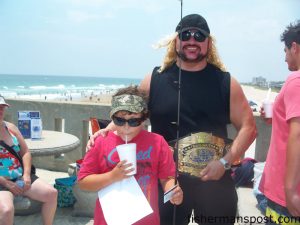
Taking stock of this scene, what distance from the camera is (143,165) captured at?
2.31m

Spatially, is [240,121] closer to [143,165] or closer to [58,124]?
[143,165]

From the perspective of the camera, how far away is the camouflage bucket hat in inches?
90.0

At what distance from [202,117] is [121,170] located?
29.1 inches

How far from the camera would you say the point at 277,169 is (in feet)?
6.57

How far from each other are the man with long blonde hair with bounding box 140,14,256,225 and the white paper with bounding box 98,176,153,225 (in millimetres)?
438

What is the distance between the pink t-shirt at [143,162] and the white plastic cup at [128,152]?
0.17 m

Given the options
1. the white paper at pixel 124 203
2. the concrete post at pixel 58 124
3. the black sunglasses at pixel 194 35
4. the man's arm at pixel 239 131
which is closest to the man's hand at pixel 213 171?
the man's arm at pixel 239 131

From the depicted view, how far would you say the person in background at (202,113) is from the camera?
2.49 meters

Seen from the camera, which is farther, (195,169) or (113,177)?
(195,169)

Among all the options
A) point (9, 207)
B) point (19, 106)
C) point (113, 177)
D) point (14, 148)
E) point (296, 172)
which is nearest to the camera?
point (296, 172)

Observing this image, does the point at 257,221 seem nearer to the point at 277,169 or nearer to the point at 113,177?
the point at 277,169

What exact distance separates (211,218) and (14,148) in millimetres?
2051

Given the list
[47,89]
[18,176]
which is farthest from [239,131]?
[47,89]

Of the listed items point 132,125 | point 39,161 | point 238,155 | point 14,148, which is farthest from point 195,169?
point 39,161
